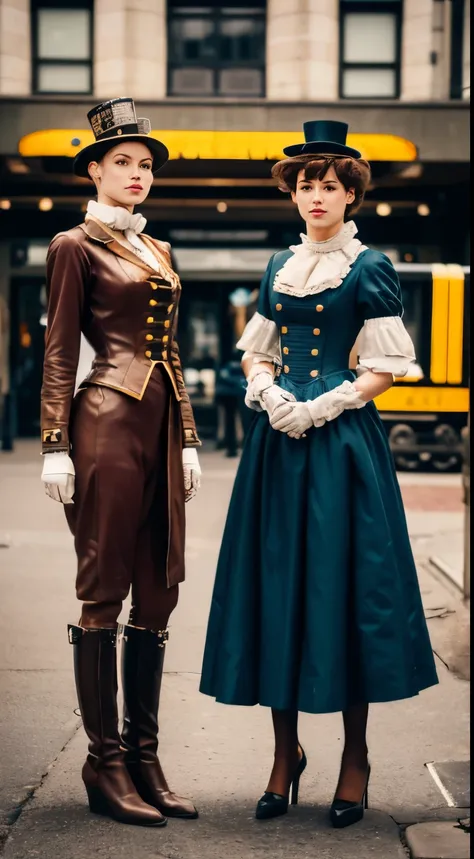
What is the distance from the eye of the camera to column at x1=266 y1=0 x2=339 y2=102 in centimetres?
1655

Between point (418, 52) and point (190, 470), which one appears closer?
point (190, 470)

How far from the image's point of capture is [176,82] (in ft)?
55.7

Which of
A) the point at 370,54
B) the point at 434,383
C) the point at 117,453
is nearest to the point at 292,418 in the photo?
the point at 117,453

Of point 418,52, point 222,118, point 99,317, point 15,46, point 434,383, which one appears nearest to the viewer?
point 99,317

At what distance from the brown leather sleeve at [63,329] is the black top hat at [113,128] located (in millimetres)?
293

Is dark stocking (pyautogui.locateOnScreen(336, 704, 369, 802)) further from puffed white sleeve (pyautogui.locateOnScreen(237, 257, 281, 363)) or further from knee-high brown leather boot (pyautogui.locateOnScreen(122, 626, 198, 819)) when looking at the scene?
puffed white sleeve (pyautogui.locateOnScreen(237, 257, 281, 363))

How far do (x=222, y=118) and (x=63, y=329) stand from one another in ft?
42.4

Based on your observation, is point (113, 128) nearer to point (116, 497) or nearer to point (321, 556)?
point (116, 497)

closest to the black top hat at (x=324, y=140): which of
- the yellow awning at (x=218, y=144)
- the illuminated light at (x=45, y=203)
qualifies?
the yellow awning at (x=218, y=144)

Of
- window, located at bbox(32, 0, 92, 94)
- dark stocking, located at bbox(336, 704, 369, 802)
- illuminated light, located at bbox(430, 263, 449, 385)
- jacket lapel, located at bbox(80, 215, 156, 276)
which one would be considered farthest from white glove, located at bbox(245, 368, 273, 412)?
window, located at bbox(32, 0, 92, 94)

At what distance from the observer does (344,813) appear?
3.49 m

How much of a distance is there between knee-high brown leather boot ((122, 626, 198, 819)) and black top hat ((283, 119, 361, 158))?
1588 millimetres

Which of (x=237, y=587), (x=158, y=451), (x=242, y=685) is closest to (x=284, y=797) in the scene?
(x=242, y=685)

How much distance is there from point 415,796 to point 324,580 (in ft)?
2.86
